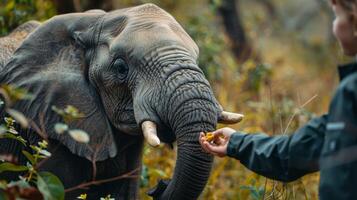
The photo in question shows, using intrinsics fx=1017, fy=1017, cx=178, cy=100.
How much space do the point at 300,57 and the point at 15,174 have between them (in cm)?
1260

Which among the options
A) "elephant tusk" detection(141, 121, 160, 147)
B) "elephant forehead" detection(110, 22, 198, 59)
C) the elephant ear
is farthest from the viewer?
the elephant ear

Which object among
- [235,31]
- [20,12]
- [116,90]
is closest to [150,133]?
[116,90]

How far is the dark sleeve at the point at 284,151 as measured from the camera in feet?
14.1

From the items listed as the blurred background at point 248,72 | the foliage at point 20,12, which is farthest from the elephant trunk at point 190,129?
the foliage at point 20,12

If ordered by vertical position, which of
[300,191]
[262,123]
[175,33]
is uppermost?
[175,33]

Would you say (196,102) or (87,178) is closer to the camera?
(196,102)

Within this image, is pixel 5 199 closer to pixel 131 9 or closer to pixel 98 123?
pixel 98 123

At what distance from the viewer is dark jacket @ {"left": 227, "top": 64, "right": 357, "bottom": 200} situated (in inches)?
157

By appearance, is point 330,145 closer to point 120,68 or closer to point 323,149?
point 323,149

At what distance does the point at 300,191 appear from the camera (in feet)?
26.3

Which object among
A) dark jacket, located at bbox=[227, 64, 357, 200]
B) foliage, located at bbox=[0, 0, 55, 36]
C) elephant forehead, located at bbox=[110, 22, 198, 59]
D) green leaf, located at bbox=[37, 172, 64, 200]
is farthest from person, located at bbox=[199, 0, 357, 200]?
foliage, located at bbox=[0, 0, 55, 36]

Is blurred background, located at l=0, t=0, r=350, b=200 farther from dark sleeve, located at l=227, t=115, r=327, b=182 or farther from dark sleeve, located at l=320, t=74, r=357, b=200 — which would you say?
dark sleeve, located at l=320, t=74, r=357, b=200

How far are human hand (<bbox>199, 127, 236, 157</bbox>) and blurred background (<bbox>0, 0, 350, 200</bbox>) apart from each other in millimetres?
1237

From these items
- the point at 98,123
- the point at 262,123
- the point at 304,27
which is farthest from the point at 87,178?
the point at 304,27
